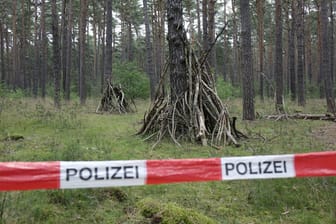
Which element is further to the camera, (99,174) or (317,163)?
(317,163)

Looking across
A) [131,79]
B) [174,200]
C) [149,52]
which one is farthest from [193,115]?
[149,52]

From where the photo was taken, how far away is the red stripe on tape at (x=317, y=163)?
3.08 m

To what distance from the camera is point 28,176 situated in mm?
2686

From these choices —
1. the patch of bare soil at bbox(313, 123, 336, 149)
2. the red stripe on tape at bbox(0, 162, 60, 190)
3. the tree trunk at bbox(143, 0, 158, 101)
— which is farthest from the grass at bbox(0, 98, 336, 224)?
the tree trunk at bbox(143, 0, 158, 101)

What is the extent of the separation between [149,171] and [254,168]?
797 millimetres

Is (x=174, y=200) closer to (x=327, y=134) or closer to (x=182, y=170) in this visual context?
Result: (x=182, y=170)

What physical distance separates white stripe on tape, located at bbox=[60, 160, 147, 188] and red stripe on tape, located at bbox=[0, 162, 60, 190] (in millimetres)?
62

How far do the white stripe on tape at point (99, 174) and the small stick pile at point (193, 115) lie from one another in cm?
404

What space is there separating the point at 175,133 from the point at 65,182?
4.54 m

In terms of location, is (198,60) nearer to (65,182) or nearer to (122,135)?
(122,135)

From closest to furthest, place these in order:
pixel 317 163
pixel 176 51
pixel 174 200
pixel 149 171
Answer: pixel 149 171
pixel 317 163
pixel 174 200
pixel 176 51

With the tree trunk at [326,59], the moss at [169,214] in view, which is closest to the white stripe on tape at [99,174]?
the moss at [169,214]

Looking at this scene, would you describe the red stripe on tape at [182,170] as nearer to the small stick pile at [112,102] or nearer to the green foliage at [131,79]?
the small stick pile at [112,102]

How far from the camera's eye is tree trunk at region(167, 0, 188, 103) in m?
7.41
